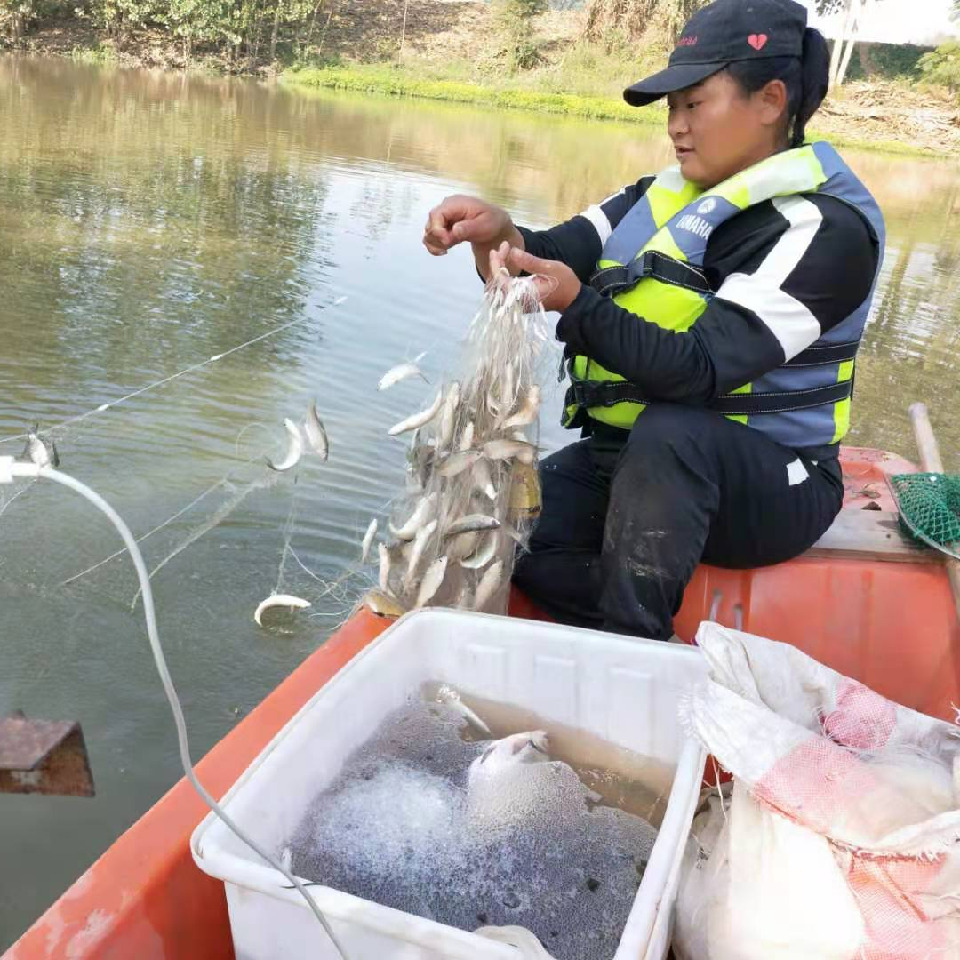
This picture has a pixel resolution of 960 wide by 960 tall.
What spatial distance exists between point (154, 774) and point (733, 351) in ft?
7.21

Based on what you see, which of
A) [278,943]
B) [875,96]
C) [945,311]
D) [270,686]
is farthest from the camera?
[875,96]

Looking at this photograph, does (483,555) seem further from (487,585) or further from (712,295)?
(712,295)

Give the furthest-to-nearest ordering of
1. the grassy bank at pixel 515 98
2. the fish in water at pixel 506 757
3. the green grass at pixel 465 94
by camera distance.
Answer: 1. the green grass at pixel 465 94
2. the grassy bank at pixel 515 98
3. the fish in water at pixel 506 757

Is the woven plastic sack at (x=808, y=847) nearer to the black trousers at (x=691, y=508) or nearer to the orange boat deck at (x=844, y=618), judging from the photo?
the black trousers at (x=691, y=508)

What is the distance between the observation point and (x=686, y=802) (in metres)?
1.55

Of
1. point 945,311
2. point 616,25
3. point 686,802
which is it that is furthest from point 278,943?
point 616,25

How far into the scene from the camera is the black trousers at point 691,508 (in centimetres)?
227

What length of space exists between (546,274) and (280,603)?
6.52 feet

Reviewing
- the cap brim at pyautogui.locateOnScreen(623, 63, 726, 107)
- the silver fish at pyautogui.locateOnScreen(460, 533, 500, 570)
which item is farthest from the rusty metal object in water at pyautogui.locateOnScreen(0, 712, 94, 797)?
the cap brim at pyautogui.locateOnScreen(623, 63, 726, 107)

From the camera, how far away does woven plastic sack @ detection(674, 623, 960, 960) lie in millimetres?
1424

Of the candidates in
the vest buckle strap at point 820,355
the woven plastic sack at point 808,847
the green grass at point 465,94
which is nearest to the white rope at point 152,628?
the woven plastic sack at point 808,847

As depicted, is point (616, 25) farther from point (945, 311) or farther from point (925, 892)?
point (925, 892)

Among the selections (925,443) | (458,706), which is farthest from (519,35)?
(458,706)

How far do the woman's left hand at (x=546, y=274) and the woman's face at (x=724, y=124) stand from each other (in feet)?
1.76
